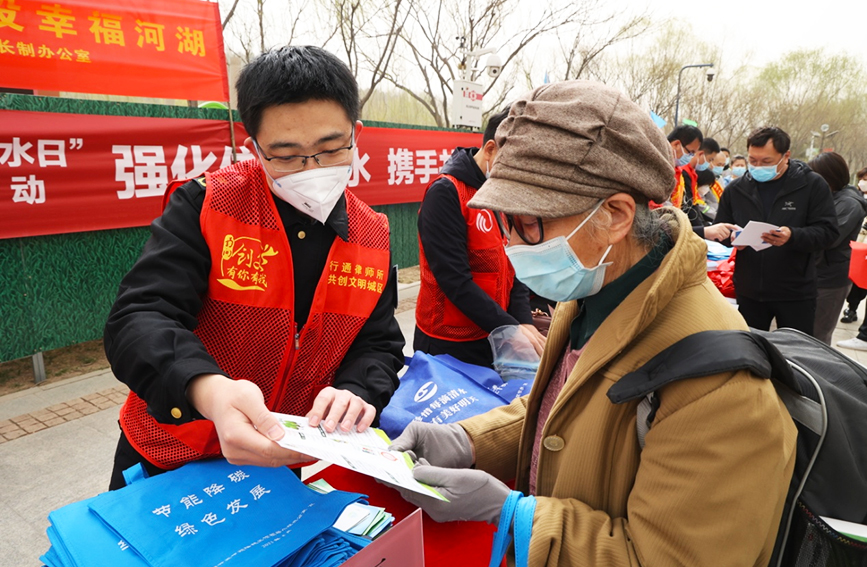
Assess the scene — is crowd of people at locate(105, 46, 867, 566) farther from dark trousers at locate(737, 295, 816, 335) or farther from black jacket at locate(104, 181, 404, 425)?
dark trousers at locate(737, 295, 816, 335)

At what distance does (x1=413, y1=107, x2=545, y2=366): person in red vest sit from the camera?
236 cm

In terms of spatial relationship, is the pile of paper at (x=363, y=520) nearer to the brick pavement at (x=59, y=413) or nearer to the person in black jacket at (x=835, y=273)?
the brick pavement at (x=59, y=413)

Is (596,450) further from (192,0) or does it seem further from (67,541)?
(192,0)

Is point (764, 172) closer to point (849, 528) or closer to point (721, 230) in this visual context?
point (721, 230)

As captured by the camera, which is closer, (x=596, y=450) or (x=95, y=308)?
(x=596, y=450)

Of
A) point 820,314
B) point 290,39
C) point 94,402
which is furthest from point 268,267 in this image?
point 290,39

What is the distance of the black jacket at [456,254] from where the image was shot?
2342 mm

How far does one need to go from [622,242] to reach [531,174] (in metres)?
0.25

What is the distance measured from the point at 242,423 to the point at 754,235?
3490 millimetres

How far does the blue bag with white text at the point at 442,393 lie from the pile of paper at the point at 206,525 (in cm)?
46

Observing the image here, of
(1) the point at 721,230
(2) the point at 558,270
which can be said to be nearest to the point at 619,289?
(2) the point at 558,270

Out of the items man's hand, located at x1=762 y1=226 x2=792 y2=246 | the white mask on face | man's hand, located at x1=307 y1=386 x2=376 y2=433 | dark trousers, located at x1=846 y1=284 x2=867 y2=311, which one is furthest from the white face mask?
dark trousers, located at x1=846 y1=284 x2=867 y2=311

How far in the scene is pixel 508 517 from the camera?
3.24 feet

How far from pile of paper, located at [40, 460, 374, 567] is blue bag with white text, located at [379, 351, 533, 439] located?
18.1 inches
